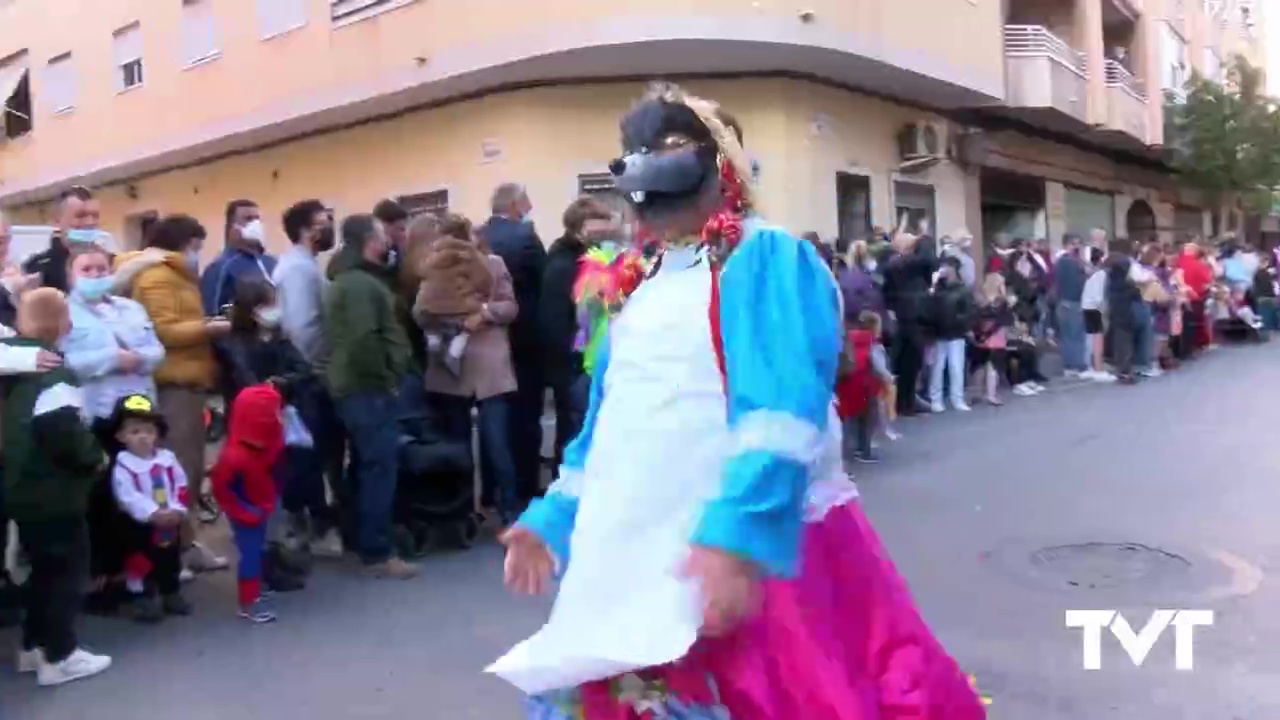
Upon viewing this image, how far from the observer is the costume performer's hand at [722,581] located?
99.8 inches

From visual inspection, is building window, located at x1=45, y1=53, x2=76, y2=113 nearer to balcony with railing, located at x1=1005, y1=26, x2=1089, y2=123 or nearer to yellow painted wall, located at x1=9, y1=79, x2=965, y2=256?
yellow painted wall, located at x1=9, y1=79, x2=965, y2=256

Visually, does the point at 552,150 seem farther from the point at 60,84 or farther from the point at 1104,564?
the point at 60,84

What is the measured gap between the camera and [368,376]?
7.13 m

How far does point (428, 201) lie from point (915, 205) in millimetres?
7098

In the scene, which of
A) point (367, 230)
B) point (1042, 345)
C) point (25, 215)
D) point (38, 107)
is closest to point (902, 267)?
point (1042, 345)

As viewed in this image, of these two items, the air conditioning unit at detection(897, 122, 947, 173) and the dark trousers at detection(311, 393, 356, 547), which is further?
the air conditioning unit at detection(897, 122, 947, 173)

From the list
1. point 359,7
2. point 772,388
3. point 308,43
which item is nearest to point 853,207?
point 359,7

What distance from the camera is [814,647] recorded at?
276 centimetres

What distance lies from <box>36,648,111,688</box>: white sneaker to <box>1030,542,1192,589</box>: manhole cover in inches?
176

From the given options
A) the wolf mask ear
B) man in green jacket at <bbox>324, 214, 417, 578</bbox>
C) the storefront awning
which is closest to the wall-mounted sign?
man in green jacket at <bbox>324, 214, 417, 578</bbox>

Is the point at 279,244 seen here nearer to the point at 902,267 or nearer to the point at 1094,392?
the point at 902,267

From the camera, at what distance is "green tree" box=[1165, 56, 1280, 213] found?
30.4m

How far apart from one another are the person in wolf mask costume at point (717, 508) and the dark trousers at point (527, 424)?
556 centimetres

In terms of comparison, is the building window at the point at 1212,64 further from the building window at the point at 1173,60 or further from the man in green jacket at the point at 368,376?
the man in green jacket at the point at 368,376
